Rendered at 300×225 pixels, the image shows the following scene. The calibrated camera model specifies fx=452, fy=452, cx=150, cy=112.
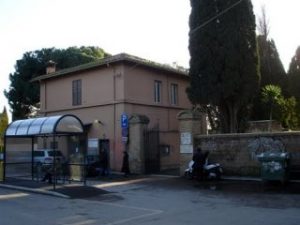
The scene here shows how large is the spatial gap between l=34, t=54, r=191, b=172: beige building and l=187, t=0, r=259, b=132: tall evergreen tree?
12.0ft

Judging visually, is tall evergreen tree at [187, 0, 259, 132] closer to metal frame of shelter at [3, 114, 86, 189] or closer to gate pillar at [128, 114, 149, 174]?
gate pillar at [128, 114, 149, 174]

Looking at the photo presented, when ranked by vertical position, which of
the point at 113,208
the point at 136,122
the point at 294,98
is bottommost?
the point at 113,208

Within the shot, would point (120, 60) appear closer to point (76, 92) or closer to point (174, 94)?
point (76, 92)

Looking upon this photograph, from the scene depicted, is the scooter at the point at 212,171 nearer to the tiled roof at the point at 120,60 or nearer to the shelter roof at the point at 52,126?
the shelter roof at the point at 52,126

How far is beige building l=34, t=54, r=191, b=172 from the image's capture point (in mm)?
27156

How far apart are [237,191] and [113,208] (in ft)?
17.6

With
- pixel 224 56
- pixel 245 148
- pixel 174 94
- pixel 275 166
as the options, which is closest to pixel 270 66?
pixel 174 94

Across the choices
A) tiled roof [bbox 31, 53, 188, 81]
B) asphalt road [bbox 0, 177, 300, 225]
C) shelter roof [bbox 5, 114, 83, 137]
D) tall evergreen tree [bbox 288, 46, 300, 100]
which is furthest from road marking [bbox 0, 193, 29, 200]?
tall evergreen tree [bbox 288, 46, 300, 100]

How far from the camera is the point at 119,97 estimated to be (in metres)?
27.1

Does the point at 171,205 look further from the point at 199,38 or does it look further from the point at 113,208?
the point at 199,38

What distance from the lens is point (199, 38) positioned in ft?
86.2

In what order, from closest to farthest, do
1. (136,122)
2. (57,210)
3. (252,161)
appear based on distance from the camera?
(57,210)
(252,161)
(136,122)

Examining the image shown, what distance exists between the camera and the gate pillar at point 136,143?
2465 centimetres

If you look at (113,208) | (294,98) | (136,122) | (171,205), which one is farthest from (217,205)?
(294,98)
